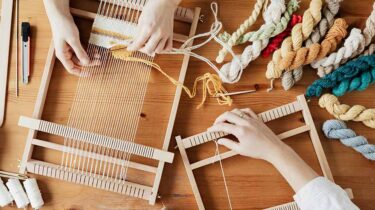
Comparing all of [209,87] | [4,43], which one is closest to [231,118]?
[209,87]

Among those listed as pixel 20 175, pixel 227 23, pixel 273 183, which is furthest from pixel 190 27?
pixel 20 175

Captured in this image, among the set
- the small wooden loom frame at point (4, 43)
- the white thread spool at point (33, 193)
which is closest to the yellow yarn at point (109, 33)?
the small wooden loom frame at point (4, 43)

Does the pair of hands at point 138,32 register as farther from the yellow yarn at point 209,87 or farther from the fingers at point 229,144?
the fingers at point 229,144

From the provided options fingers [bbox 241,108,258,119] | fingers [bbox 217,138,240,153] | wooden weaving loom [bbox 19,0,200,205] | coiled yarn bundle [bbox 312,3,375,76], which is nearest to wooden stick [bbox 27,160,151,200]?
wooden weaving loom [bbox 19,0,200,205]

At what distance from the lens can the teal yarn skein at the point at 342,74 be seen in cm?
135

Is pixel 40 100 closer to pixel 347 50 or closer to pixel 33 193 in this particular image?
pixel 33 193

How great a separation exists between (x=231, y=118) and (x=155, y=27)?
1.14ft

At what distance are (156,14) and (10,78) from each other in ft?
1.66

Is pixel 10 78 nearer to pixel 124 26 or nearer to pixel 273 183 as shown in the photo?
pixel 124 26

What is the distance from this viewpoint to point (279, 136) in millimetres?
1377

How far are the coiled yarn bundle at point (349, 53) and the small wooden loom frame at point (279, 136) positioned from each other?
113 mm

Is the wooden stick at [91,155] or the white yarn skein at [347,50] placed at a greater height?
the white yarn skein at [347,50]

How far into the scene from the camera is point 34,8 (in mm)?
1412

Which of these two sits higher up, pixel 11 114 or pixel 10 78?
pixel 10 78
